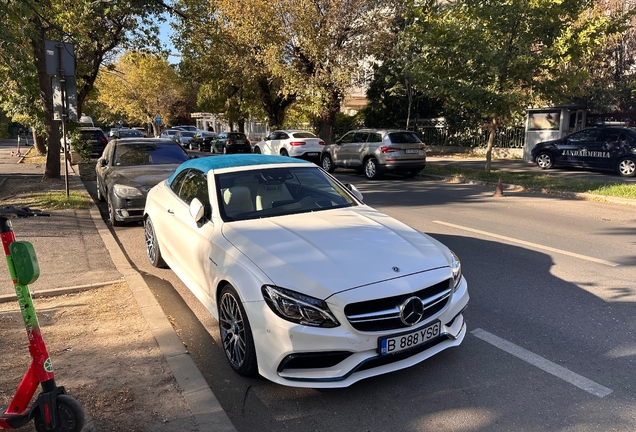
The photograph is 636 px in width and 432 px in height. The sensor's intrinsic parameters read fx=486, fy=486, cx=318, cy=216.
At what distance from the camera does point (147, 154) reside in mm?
10305

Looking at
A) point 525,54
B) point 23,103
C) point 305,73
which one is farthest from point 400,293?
point 305,73

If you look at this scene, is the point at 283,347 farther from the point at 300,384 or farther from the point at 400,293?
the point at 400,293

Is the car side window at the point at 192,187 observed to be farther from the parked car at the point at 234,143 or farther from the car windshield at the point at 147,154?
the parked car at the point at 234,143

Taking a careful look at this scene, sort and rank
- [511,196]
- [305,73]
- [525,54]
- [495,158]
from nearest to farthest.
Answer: [511,196] < [525,54] < [305,73] < [495,158]

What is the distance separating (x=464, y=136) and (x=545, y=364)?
2399cm

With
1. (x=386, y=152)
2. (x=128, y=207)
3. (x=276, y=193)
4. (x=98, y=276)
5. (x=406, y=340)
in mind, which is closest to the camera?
(x=406, y=340)

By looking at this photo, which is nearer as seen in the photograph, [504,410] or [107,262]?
[504,410]

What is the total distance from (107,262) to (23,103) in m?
13.9

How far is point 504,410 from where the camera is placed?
325cm

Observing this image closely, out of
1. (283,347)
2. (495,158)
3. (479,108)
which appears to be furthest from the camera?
(495,158)

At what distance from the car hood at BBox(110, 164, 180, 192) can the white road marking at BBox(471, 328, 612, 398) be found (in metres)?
6.62

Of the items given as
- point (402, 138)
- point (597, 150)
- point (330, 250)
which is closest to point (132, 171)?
point (330, 250)

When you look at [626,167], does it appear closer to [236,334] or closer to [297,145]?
[297,145]

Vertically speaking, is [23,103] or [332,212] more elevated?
[23,103]
